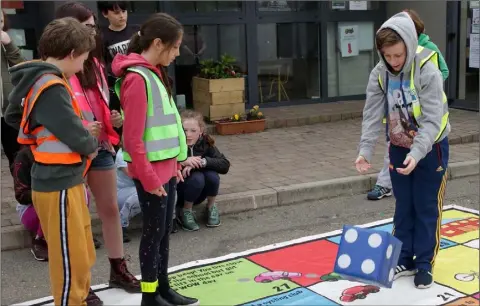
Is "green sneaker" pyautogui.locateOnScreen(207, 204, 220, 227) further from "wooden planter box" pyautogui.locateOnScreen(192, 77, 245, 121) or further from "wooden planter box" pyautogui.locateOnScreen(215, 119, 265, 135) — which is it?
"wooden planter box" pyautogui.locateOnScreen(192, 77, 245, 121)

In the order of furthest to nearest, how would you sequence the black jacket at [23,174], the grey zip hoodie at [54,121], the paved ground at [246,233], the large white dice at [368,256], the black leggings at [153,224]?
the black jacket at [23,174] → the paved ground at [246,233] → the large white dice at [368,256] → the black leggings at [153,224] → the grey zip hoodie at [54,121]

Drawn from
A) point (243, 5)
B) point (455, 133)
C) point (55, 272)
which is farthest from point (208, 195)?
point (243, 5)

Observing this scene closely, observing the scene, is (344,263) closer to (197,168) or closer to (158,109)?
(158,109)

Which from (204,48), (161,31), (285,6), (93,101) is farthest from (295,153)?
(161,31)

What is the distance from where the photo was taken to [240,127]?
30.4 ft

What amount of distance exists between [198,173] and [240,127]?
3.88 metres

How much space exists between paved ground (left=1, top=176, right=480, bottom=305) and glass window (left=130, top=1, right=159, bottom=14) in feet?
15.4

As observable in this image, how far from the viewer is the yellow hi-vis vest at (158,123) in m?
3.46

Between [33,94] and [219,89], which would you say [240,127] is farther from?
[33,94]

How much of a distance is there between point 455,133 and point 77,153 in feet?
21.8

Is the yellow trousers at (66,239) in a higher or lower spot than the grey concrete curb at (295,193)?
higher

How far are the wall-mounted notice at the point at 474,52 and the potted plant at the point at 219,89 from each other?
13.3 ft

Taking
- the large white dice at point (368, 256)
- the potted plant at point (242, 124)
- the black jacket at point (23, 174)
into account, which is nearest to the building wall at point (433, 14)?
the potted plant at point (242, 124)

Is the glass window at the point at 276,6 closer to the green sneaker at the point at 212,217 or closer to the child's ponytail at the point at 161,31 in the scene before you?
the green sneaker at the point at 212,217
